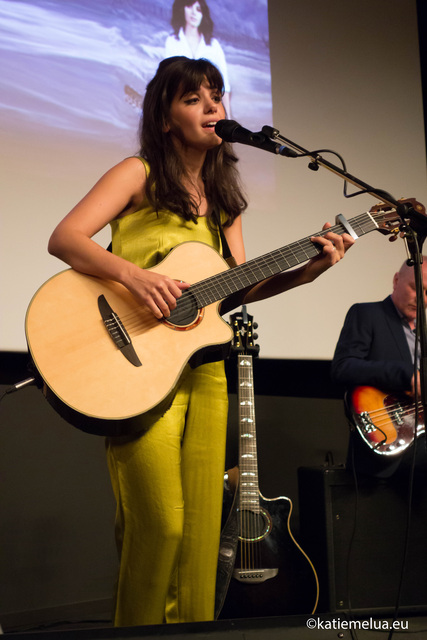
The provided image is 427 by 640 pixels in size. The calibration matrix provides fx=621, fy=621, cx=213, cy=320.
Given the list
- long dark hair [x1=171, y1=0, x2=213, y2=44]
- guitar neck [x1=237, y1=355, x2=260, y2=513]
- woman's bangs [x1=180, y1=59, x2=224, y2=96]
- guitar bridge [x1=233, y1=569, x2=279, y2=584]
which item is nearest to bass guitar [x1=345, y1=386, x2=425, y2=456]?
guitar neck [x1=237, y1=355, x2=260, y2=513]

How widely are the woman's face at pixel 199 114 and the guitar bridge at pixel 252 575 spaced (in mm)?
1731

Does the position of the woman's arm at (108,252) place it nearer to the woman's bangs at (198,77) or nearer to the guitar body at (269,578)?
the woman's bangs at (198,77)

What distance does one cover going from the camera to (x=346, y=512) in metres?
2.75

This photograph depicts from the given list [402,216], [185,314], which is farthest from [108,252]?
[402,216]

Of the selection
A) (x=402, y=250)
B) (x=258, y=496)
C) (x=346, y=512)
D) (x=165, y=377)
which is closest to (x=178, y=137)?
(x=165, y=377)

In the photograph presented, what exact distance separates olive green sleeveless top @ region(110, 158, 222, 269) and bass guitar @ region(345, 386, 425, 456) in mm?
1339

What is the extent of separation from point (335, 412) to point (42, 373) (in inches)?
105

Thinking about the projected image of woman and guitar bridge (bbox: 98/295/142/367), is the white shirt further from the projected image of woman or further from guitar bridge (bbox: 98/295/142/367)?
guitar bridge (bbox: 98/295/142/367)

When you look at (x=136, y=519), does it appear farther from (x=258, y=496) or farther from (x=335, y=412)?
(x=335, y=412)

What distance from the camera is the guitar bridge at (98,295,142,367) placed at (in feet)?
5.62

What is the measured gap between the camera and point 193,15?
11.2 feet

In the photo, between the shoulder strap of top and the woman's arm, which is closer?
the woman's arm

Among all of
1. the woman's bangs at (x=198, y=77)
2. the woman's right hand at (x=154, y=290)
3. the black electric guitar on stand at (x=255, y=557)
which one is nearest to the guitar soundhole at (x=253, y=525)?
the black electric guitar on stand at (x=255, y=557)

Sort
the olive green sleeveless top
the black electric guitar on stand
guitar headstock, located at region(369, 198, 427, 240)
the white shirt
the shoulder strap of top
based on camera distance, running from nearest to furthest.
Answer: guitar headstock, located at region(369, 198, 427, 240) → the olive green sleeveless top → the shoulder strap of top → the black electric guitar on stand → the white shirt
